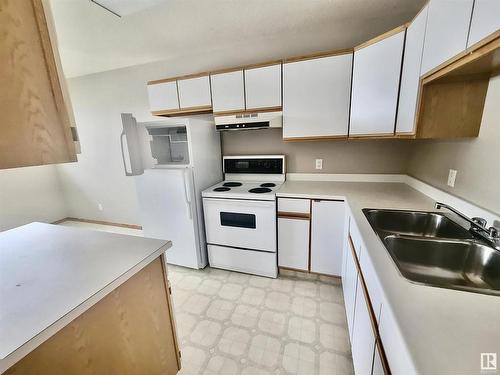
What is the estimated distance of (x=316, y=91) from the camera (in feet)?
6.75

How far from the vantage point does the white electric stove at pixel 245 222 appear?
7.15 ft

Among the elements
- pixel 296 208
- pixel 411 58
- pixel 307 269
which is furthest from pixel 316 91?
pixel 307 269

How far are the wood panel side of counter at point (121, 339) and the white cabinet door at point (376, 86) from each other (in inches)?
75.0

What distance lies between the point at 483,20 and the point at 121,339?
1.93 m

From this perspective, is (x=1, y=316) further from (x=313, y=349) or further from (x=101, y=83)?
(x=101, y=83)

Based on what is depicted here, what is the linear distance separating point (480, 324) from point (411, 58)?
1544 millimetres

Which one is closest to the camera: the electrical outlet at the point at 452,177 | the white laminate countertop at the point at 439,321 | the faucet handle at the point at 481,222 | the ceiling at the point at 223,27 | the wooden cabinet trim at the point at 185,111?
the white laminate countertop at the point at 439,321

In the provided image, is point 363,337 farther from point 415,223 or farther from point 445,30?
point 445,30

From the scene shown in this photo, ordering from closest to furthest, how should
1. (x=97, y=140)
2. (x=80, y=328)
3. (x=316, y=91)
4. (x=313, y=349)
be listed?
(x=80, y=328)
(x=313, y=349)
(x=316, y=91)
(x=97, y=140)

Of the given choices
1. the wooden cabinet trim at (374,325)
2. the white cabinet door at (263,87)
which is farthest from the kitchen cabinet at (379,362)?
the white cabinet door at (263,87)

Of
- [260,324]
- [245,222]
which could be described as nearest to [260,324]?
[260,324]

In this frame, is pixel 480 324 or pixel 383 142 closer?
pixel 480 324

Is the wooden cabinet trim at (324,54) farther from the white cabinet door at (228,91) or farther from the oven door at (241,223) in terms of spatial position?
the oven door at (241,223)

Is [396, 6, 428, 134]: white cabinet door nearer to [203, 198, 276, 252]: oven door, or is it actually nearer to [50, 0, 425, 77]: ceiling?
[50, 0, 425, 77]: ceiling
